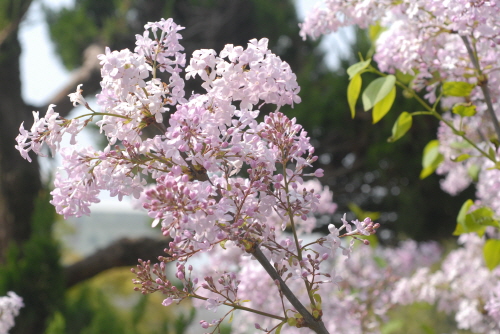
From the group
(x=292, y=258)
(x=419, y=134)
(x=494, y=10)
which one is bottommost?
(x=292, y=258)

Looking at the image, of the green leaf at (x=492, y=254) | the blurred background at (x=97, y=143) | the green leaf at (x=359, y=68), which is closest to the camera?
the green leaf at (x=359, y=68)

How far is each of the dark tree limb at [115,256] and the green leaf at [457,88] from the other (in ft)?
16.3

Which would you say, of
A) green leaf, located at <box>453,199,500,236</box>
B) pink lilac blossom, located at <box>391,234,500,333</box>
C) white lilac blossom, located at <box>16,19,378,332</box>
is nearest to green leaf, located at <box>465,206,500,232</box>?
green leaf, located at <box>453,199,500,236</box>

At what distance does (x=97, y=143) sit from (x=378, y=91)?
7051 mm

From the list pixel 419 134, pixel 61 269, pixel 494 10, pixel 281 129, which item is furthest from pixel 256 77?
pixel 419 134

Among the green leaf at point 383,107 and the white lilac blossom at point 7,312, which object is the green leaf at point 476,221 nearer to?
the green leaf at point 383,107

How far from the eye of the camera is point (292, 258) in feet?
2.17

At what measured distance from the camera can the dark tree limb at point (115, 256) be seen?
5.80m

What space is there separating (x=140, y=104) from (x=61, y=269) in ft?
15.0

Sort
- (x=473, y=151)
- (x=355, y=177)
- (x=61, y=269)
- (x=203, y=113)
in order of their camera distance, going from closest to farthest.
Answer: (x=203, y=113)
(x=473, y=151)
(x=61, y=269)
(x=355, y=177)

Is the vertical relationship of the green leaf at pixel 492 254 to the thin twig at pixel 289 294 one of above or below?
above

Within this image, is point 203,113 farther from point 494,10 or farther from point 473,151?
point 473,151

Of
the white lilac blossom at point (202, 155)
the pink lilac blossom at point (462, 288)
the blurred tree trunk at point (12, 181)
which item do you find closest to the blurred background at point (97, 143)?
the blurred tree trunk at point (12, 181)

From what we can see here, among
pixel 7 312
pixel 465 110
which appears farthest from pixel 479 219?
pixel 7 312
